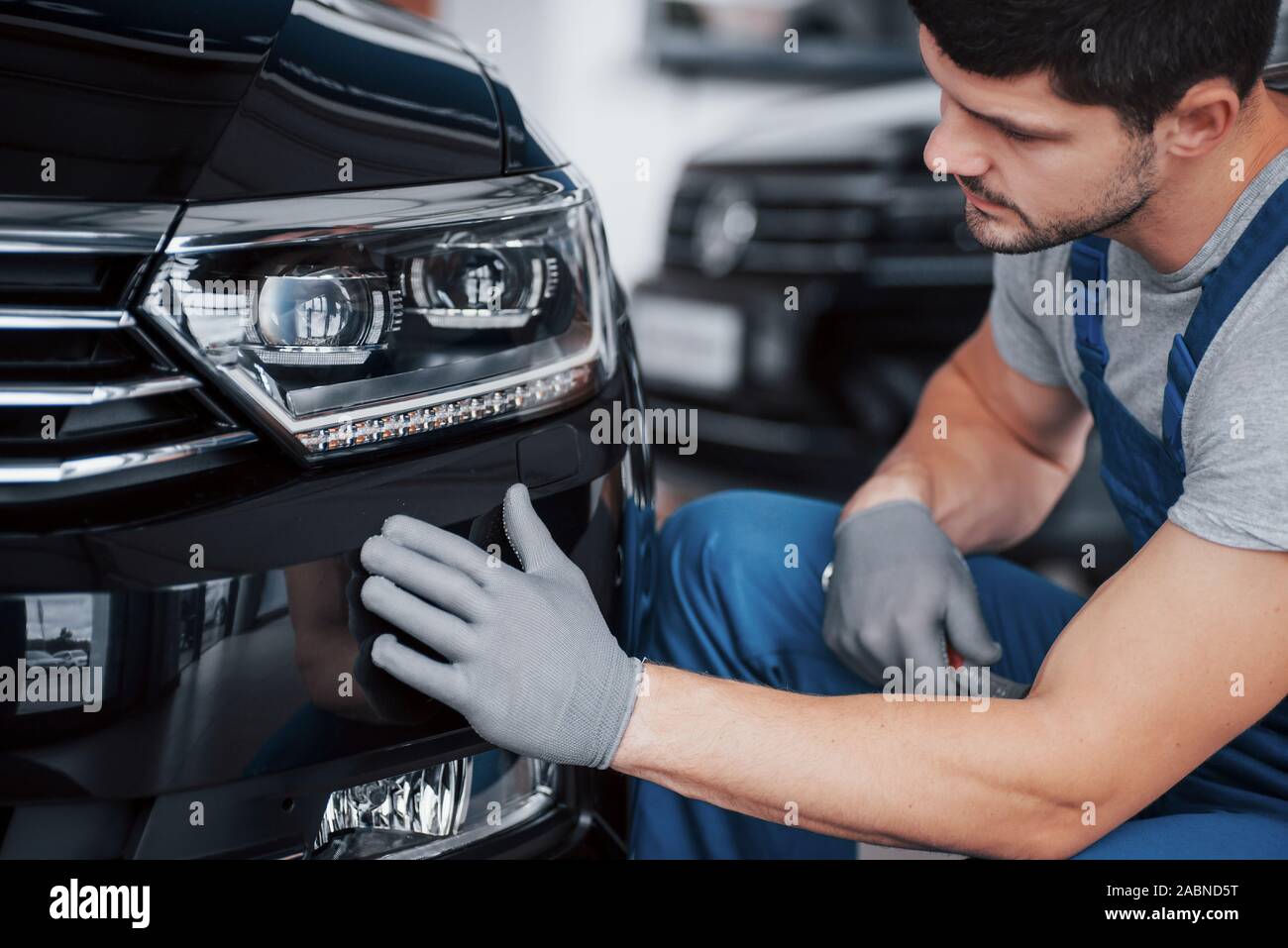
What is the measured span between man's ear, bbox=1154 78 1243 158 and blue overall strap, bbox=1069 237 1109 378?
0.26 m

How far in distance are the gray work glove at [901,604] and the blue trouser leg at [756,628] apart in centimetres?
8

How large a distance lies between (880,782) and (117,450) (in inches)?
27.0

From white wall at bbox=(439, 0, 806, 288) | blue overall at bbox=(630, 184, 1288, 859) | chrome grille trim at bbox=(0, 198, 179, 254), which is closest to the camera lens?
chrome grille trim at bbox=(0, 198, 179, 254)

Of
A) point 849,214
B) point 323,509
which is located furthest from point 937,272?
point 323,509

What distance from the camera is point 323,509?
1.03 metres

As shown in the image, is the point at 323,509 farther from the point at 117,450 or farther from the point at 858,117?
the point at 858,117

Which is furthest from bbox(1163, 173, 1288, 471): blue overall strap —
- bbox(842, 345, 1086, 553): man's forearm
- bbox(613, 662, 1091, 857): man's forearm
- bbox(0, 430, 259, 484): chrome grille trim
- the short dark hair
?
bbox(0, 430, 259, 484): chrome grille trim

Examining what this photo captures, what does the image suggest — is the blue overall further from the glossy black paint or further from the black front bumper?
the glossy black paint

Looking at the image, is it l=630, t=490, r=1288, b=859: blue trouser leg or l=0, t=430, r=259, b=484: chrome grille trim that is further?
l=630, t=490, r=1288, b=859: blue trouser leg

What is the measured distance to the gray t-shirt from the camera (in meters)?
1.08

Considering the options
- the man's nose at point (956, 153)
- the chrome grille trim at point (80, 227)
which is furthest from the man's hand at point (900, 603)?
the chrome grille trim at point (80, 227)

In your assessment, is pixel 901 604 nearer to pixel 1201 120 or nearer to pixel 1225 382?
pixel 1225 382

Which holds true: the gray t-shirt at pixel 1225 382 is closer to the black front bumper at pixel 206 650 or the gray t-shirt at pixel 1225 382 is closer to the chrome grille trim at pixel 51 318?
the black front bumper at pixel 206 650

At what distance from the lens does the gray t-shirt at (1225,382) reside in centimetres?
108
